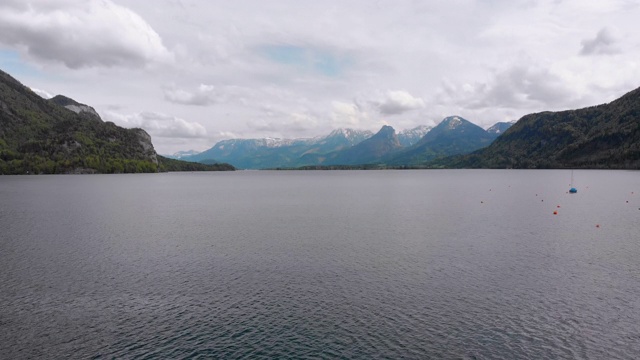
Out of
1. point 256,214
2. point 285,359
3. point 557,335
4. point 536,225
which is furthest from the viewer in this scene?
point 256,214

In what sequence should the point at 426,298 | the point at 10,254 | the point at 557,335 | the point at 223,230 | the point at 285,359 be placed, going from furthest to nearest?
the point at 223,230 → the point at 10,254 → the point at 426,298 → the point at 557,335 → the point at 285,359

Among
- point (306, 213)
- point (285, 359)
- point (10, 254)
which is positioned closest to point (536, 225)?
point (306, 213)

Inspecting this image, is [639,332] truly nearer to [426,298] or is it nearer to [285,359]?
[426,298]

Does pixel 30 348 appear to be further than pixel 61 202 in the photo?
No

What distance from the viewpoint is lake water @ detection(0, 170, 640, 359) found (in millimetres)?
31906

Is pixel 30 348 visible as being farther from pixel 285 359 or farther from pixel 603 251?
pixel 603 251

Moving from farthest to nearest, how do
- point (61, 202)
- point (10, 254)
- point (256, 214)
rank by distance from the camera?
point (61, 202)
point (256, 214)
point (10, 254)

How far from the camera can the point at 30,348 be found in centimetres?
3144

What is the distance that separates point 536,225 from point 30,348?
302 ft

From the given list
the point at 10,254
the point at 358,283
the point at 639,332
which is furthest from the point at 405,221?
the point at 10,254

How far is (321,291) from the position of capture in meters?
44.1

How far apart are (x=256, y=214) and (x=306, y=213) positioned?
14101 mm

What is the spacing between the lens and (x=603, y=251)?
6225cm

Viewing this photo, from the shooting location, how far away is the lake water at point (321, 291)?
105ft
